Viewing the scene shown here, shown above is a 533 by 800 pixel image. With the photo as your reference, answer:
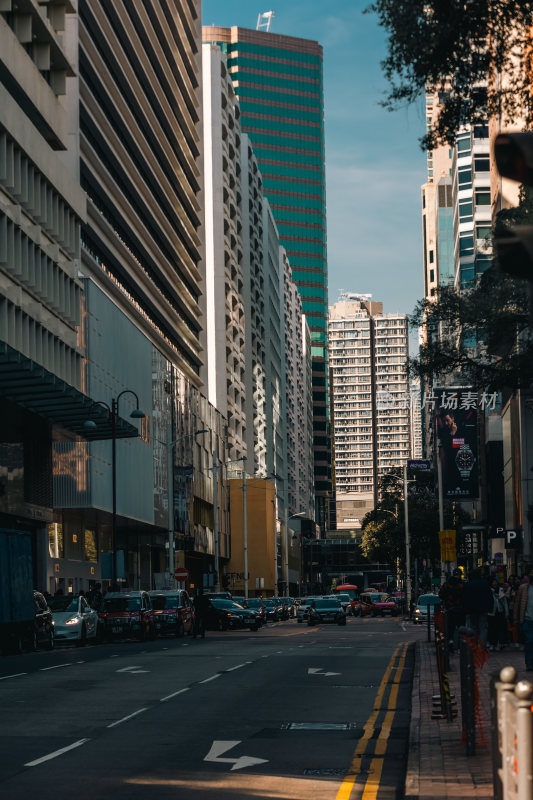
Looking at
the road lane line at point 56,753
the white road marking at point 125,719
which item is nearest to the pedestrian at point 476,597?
the white road marking at point 125,719

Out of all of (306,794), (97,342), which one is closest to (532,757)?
(306,794)

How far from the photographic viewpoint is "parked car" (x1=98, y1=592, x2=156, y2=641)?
1609 inches

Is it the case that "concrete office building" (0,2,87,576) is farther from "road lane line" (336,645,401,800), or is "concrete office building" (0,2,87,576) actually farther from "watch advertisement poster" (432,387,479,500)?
"road lane line" (336,645,401,800)

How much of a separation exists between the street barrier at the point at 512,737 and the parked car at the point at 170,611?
37.4 m

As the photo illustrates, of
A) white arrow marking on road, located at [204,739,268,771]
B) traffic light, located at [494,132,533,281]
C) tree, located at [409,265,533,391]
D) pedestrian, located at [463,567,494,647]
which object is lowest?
white arrow marking on road, located at [204,739,268,771]

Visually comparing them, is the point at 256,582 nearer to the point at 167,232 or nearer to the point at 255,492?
the point at 255,492

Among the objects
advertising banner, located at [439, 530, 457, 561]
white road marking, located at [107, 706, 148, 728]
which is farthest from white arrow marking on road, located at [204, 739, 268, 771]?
advertising banner, located at [439, 530, 457, 561]

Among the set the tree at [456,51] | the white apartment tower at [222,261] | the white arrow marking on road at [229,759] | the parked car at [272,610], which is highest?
the white apartment tower at [222,261]

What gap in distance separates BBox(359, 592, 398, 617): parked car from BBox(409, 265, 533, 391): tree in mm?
57910

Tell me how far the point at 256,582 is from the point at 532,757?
11244 cm

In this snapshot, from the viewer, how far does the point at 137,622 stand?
4084 centimetres

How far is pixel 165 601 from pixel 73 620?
22.3ft

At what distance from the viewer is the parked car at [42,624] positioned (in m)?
36.1

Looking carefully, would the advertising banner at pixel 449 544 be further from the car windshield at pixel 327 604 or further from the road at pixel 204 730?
the car windshield at pixel 327 604
